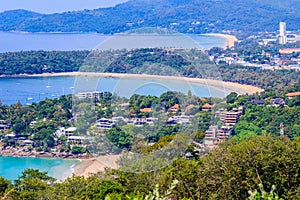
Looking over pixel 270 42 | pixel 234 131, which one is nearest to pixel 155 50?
pixel 234 131

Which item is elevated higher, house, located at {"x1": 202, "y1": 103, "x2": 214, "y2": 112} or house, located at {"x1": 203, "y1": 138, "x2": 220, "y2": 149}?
house, located at {"x1": 202, "y1": 103, "x2": 214, "y2": 112}

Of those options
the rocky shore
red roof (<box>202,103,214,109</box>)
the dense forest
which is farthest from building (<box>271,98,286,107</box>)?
red roof (<box>202,103,214,109</box>)

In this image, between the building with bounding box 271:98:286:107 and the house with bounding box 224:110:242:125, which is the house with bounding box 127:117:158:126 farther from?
the building with bounding box 271:98:286:107

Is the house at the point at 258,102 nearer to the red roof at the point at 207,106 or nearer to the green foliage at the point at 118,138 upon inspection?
the red roof at the point at 207,106

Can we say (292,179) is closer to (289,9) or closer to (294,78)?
(294,78)

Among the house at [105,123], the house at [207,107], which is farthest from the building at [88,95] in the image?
the house at [207,107]

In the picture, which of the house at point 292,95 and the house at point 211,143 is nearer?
the house at point 211,143
